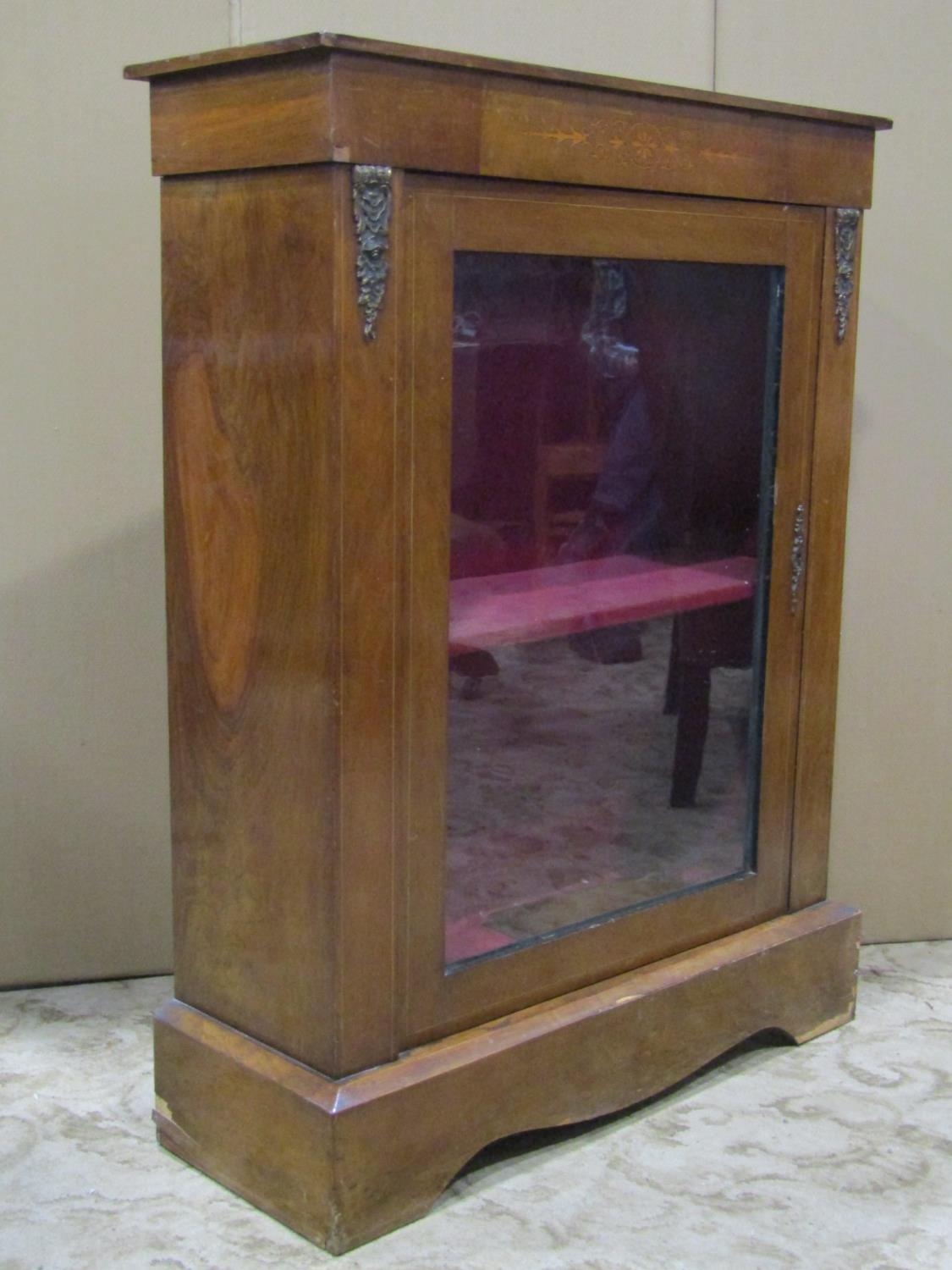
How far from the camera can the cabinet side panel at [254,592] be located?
1.58 metres

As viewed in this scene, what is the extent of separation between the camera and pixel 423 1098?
5.57 ft

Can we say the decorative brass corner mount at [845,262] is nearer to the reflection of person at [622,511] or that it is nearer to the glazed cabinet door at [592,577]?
the glazed cabinet door at [592,577]

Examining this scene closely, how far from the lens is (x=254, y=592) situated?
5.46ft

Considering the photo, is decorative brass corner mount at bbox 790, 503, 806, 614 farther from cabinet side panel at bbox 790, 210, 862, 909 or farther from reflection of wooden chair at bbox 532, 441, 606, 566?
reflection of wooden chair at bbox 532, 441, 606, 566

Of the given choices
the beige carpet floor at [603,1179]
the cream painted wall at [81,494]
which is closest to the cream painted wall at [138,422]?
the cream painted wall at [81,494]

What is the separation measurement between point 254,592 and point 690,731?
23.2 inches

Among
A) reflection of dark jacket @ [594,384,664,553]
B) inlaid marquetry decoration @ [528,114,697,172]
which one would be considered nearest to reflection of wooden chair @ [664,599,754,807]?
reflection of dark jacket @ [594,384,664,553]

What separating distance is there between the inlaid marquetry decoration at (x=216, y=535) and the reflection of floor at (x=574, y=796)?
0.73 feet

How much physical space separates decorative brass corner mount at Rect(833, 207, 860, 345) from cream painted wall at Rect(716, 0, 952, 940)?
348 mm

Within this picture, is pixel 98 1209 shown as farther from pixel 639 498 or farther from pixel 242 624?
pixel 639 498

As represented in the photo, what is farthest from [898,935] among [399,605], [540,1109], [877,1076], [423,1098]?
[399,605]

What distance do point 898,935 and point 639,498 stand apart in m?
0.96

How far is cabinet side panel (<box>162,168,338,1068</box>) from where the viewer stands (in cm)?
158

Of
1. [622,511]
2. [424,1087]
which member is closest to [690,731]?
[622,511]
